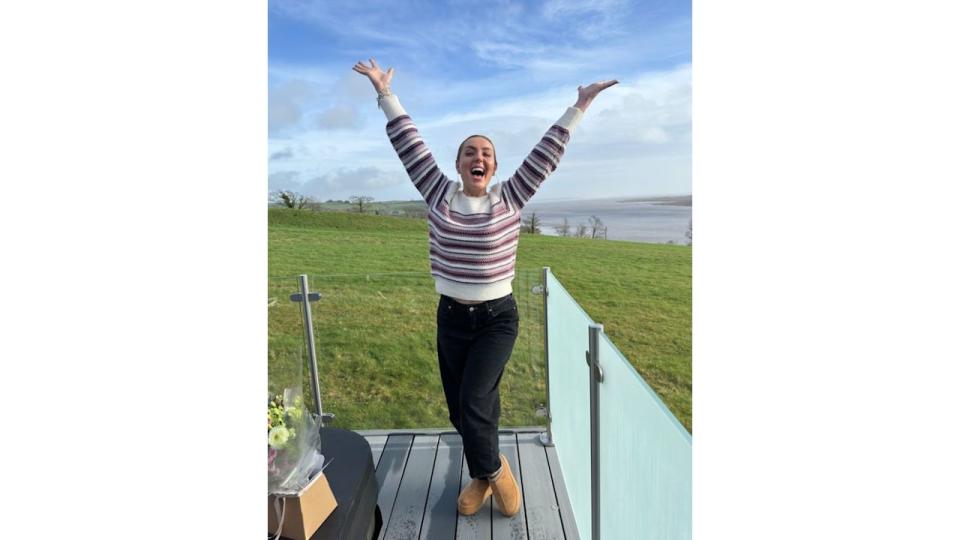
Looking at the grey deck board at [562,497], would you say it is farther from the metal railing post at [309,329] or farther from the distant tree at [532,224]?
the distant tree at [532,224]

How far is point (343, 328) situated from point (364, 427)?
554 millimetres

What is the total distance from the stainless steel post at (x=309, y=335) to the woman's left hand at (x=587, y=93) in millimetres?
1614

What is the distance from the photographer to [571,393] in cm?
214

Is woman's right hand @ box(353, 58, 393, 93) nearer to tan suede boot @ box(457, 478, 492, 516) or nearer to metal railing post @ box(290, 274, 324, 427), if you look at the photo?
metal railing post @ box(290, 274, 324, 427)

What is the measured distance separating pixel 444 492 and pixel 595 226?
13146 millimetres

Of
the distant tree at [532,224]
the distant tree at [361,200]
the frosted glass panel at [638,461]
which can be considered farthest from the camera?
the distant tree at [361,200]

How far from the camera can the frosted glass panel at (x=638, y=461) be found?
0.93 metres

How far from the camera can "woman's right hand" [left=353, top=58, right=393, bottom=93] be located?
5.99ft

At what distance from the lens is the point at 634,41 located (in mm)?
18406

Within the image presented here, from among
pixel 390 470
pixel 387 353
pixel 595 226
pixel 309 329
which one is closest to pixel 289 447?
pixel 390 470

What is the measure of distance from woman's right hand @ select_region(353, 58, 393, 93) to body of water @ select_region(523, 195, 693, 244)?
12186 millimetres

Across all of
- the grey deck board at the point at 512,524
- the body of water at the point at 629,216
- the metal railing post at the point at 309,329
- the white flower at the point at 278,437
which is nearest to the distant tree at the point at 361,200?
the body of water at the point at 629,216
